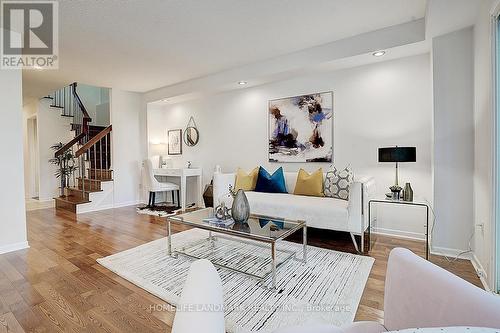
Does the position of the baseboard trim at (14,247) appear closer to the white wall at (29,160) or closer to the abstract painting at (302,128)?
the abstract painting at (302,128)

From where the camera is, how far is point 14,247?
2947 mm

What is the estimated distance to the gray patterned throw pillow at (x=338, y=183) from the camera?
11.0 ft

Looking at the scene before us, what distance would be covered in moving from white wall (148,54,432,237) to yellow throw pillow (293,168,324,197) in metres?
0.33

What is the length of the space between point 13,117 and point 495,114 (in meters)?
4.65

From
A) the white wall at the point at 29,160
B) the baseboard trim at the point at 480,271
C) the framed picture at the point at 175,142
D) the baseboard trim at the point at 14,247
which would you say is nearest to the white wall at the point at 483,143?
the baseboard trim at the point at 480,271

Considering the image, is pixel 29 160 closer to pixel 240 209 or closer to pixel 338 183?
pixel 240 209

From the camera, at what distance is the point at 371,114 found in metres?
3.51

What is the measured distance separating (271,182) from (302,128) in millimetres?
980

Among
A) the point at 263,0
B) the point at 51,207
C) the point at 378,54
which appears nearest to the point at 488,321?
the point at 263,0

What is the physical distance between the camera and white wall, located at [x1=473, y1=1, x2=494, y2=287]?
1.97m

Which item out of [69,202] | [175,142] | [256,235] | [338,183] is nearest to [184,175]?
[175,142]

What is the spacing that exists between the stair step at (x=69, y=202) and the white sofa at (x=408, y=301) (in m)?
5.04

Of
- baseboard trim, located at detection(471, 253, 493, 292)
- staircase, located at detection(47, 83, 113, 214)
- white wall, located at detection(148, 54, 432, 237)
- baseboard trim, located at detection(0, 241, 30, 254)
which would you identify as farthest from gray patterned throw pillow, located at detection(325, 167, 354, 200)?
staircase, located at detection(47, 83, 113, 214)

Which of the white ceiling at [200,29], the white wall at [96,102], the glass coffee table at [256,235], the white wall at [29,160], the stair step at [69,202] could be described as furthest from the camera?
the white wall at [96,102]
